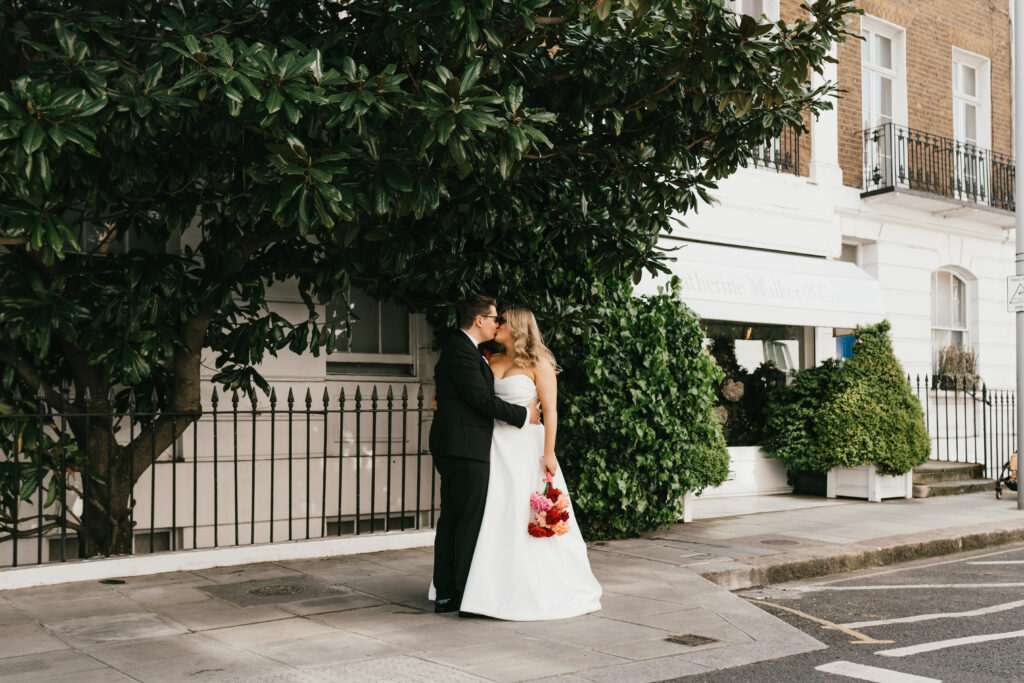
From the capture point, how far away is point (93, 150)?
4.50 metres

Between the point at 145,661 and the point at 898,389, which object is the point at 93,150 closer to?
the point at 145,661

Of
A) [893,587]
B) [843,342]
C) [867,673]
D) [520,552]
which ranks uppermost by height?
[843,342]

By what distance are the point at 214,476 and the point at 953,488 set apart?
10105 millimetres

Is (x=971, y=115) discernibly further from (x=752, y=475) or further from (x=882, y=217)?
(x=752, y=475)

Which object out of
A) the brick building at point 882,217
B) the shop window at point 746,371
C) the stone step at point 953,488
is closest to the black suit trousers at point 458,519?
the brick building at point 882,217

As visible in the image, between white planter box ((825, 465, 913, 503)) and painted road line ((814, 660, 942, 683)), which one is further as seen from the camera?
white planter box ((825, 465, 913, 503))

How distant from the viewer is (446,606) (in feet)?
19.5

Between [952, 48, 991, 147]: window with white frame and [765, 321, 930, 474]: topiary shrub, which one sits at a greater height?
[952, 48, 991, 147]: window with white frame

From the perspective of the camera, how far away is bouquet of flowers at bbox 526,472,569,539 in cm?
582

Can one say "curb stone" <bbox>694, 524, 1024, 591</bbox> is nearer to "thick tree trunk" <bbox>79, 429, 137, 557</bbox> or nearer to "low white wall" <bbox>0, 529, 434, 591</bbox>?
"low white wall" <bbox>0, 529, 434, 591</bbox>

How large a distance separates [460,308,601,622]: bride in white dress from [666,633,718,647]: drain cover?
2.31 feet

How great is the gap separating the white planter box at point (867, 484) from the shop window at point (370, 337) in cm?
612

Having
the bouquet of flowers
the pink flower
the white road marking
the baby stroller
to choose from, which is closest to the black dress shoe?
the bouquet of flowers

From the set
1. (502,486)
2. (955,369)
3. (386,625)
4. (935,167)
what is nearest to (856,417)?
(955,369)
